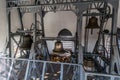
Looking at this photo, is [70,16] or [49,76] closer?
[49,76]

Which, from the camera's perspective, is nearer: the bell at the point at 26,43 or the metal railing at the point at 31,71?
the metal railing at the point at 31,71

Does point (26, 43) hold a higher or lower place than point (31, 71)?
higher

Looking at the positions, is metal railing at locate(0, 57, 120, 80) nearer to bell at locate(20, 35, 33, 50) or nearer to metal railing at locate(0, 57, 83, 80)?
metal railing at locate(0, 57, 83, 80)

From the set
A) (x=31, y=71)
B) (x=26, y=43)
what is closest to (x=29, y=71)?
(x=31, y=71)

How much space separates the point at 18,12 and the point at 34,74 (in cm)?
257

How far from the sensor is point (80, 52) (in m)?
4.16

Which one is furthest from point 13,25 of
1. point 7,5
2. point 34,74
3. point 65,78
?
point 65,78

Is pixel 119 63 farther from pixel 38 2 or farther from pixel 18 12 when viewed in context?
pixel 18 12

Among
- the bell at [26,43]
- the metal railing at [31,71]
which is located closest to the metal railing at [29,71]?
the metal railing at [31,71]

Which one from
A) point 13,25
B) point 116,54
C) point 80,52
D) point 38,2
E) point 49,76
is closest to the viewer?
point 116,54

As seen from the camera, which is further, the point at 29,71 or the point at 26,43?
the point at 26,43

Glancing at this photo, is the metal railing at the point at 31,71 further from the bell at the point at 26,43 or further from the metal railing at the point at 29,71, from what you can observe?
the bell at the point at 26,43

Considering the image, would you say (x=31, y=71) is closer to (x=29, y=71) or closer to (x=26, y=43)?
(x=29, y=71)

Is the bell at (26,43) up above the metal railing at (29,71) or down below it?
above
